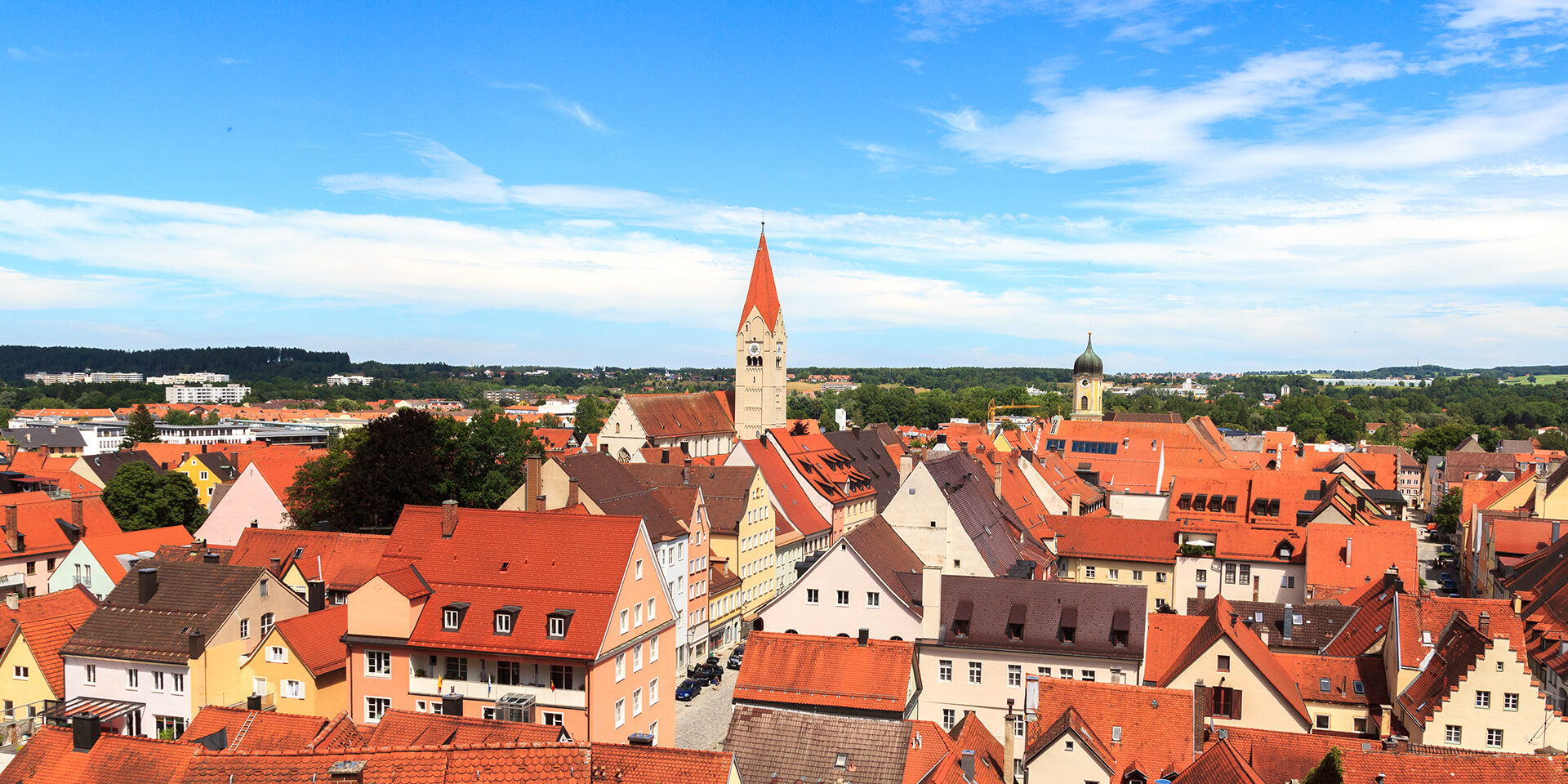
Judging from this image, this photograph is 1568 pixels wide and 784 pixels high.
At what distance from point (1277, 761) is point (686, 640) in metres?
29.5

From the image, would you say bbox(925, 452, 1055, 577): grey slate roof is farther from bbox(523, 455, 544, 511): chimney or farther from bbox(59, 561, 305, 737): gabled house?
bbox(59, 561, 305, 737): gabled house

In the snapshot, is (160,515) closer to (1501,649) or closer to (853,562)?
(853,562)

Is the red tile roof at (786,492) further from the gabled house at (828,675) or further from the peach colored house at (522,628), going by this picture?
the gabled house at (828,675)

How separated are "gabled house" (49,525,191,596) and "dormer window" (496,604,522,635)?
25.2 m

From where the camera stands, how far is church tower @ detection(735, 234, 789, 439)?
118562 mm

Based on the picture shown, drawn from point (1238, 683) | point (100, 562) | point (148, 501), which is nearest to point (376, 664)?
point (100, 562)

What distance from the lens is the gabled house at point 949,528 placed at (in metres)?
50.3

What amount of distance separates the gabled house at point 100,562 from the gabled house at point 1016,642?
1466 inches

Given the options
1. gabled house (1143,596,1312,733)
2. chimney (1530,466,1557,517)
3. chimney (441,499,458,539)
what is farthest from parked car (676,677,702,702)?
chimney (1530,466,1557,517)

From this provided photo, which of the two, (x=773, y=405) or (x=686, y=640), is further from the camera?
(x=773, y=405)

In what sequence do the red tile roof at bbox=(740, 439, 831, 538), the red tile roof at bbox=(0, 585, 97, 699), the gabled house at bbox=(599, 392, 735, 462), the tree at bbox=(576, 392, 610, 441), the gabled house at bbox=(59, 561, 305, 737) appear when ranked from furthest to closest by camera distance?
the tree at bbox=(576, 392, 610, 441) < the gabled house at bbox=(599, 392, 735, 462) < the red tile roof at bbox=(740, 439, 831, 538) < the red tile roof at bbox=(0, 585, 97, 699) < the gabled house at bbox=(59, 561, 305, 737)

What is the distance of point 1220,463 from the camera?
98.0 meters

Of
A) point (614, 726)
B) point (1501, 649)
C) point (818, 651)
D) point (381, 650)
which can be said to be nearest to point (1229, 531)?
point (1501, 649)

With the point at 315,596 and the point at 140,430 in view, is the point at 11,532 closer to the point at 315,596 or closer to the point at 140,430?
the point at 315,596
